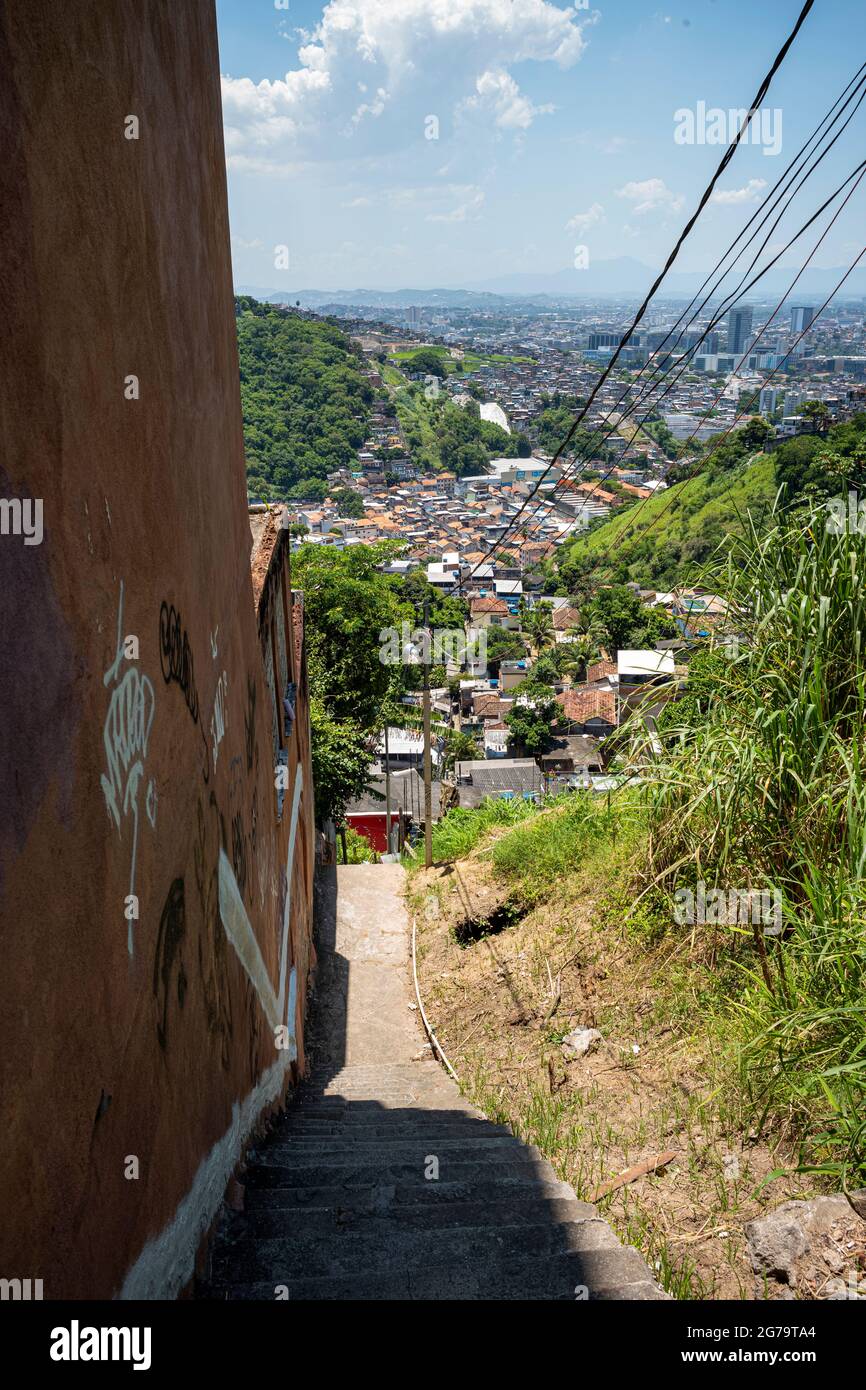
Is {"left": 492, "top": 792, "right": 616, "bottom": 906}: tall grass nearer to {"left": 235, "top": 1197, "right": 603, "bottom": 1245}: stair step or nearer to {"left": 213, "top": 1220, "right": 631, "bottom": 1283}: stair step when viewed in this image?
{"left": 235, "top": 1197, "right": 603, "bottom": 1245}: stair step

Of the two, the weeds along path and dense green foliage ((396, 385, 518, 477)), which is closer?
the weeds along path

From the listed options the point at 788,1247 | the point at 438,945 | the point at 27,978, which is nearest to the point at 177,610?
the point at 27,978

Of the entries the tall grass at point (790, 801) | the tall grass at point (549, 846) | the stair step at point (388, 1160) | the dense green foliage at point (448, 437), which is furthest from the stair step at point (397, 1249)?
the dense green foliage at point (448, 437)

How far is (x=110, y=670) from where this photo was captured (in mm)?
1926

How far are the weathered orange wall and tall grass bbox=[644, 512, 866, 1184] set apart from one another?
2.31 metres

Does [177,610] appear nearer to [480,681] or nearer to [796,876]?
[796,876]

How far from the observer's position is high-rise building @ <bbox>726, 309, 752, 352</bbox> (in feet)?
457

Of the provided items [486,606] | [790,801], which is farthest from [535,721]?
[790,801]

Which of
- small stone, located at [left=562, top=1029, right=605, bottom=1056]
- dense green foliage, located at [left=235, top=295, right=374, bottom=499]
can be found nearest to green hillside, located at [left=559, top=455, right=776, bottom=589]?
dense green foliage, located at [left=235, top=295, right=374, bottom=499]

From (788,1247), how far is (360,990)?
6.50 metres

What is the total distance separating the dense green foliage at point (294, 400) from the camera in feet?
211

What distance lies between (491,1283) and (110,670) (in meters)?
2.06

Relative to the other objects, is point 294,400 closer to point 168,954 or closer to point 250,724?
point 250,724

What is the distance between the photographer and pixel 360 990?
9.16m
